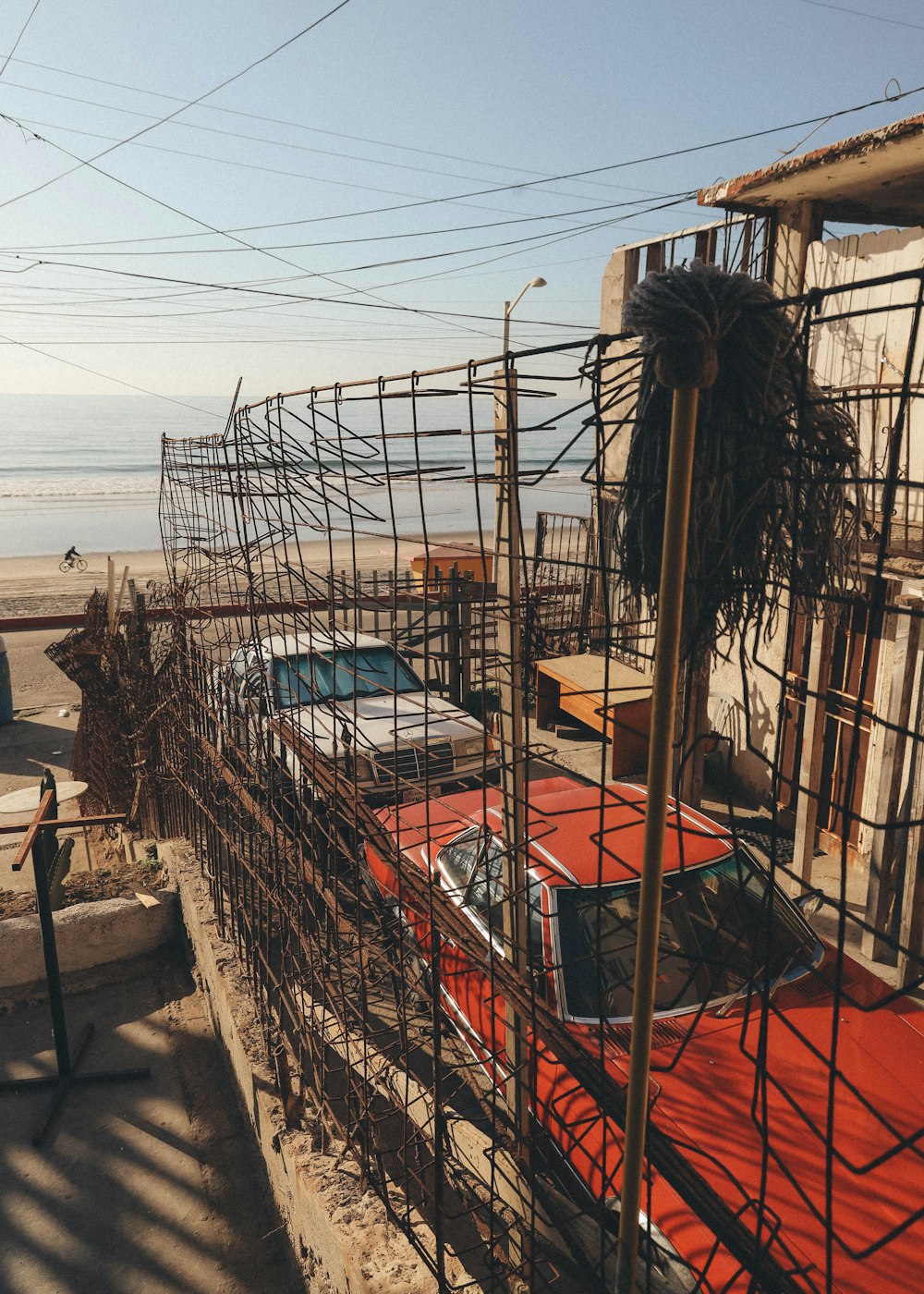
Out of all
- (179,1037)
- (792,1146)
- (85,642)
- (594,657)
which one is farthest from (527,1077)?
(594,657)

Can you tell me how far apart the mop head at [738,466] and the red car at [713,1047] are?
→ 708 millimetres

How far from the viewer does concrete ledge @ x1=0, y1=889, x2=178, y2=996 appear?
5.29m

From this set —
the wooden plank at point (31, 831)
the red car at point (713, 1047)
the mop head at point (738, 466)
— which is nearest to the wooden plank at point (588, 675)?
the red car at point (713, 1047)

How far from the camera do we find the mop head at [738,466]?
1397mm

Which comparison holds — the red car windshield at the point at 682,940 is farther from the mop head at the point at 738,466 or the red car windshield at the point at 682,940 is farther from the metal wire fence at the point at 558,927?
the mop head at the point at 738,466

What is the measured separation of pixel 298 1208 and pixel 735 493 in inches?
126

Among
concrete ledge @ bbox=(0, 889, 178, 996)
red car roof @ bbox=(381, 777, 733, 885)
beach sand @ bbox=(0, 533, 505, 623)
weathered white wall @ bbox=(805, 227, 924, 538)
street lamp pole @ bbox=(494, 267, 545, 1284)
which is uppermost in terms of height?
weathered white wall @ bbox=(805, 227, 924, 538)

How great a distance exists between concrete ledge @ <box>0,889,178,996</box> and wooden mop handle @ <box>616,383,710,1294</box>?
187 inches

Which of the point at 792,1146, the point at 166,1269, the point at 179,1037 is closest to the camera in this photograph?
the point at 792,1146

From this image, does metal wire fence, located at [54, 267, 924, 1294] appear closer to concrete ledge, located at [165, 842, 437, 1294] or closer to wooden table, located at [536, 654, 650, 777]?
concrete ledge, located at [165, 842, 437, 1294]

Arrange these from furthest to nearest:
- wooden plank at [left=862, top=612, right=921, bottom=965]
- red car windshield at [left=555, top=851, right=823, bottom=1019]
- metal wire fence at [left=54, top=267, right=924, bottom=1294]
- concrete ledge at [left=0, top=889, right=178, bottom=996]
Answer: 1. concrete ledge at [left=0, top=889, right=178, bottom=996]
2. wooden plank at [left=862, top=612, right=921, bottom=965]
3. red car windshield at [left=555, top=851, right=823, bottom=1019]
4. metal wire fence at [left=54, top=267, right=924, bottom=1294]

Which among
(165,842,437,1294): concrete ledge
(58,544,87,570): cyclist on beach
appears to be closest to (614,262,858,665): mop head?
(165,842,437,1294): concrete ledge

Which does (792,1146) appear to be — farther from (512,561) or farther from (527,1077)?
(512,561)

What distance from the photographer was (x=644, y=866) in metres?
1.41
